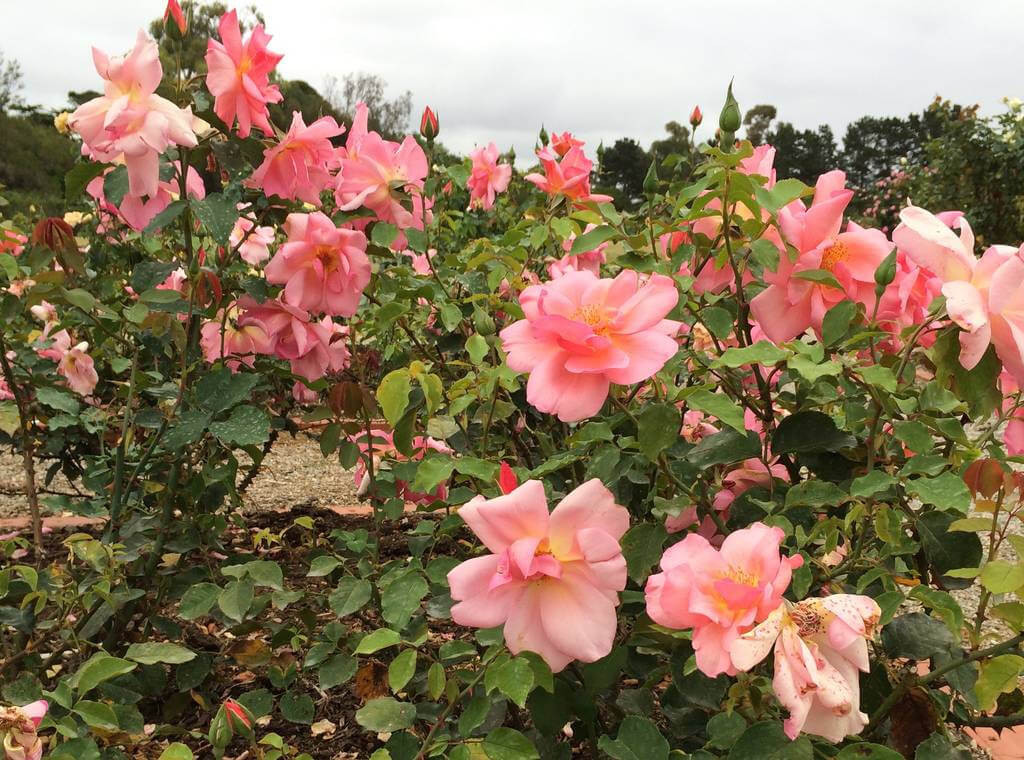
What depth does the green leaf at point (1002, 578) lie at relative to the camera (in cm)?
69

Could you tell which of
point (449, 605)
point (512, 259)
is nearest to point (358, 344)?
point (512, 259)

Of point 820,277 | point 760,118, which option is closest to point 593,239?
point 820,277

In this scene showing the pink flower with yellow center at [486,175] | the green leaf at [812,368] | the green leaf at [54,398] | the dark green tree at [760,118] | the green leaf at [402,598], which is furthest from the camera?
the dark green tree at [760,118]

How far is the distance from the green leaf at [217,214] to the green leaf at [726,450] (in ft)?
2.24

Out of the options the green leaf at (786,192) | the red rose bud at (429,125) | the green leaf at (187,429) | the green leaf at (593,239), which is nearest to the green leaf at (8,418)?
the green leaf at (187,429)

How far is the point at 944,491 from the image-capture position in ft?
2.60

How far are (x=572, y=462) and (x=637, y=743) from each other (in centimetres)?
37

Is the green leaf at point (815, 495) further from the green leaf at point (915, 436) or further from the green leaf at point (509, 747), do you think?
the green leaf at point (509, 747)

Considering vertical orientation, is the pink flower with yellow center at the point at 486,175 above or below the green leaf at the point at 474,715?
above

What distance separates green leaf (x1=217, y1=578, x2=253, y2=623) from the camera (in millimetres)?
1146

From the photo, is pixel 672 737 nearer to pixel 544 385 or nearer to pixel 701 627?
pixel 701 627

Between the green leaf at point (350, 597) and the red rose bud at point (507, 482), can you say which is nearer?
the red rose bud at point (507, 482)

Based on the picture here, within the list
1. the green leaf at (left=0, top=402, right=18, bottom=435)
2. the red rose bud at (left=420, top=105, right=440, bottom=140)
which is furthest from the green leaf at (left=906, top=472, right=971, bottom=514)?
the green leaf at (left=0, top=402, right=18, bottom=435)

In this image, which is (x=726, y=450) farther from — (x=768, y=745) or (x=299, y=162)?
(x=299, y=162)
